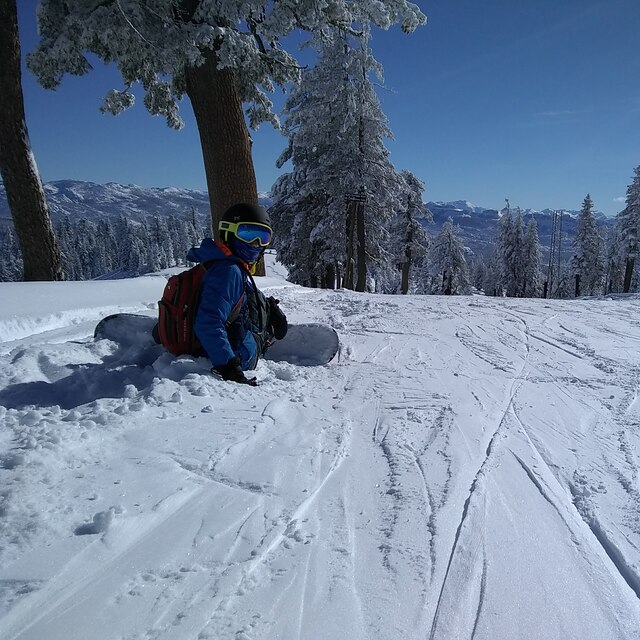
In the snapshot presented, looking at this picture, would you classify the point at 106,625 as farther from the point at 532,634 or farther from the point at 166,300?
the point at 166,300

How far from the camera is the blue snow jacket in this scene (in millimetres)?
3373

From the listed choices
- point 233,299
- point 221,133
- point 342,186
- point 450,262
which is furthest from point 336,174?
point 450,262

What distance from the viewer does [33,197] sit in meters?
6.34

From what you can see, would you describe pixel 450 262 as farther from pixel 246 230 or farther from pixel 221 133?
pixel 246 230

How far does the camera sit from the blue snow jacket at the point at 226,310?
337cm

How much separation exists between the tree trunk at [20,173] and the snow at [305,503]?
3.10 meters

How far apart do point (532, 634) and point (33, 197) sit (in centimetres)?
754

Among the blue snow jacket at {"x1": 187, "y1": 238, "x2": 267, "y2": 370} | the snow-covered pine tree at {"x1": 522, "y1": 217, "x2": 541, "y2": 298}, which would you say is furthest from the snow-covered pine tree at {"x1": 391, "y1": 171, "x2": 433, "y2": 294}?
the blue snow jacket at {"x1": 187, "y1": 238, "x2": 267, "y2": 370}

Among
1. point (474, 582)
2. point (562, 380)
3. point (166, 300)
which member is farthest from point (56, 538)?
point (562, 380)

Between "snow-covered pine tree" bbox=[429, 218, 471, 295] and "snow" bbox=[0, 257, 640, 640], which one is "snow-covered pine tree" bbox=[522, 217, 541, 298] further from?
"snow" bbox=[0, 257, 640, 640]

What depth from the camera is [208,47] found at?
22.1 ft

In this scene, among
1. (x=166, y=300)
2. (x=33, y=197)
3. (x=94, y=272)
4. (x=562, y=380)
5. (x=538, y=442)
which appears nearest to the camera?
(x=538, y=442)

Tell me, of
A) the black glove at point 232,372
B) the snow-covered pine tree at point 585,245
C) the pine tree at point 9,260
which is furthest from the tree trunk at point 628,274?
the pine tree at point 9,260

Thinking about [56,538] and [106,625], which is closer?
[106,625]
